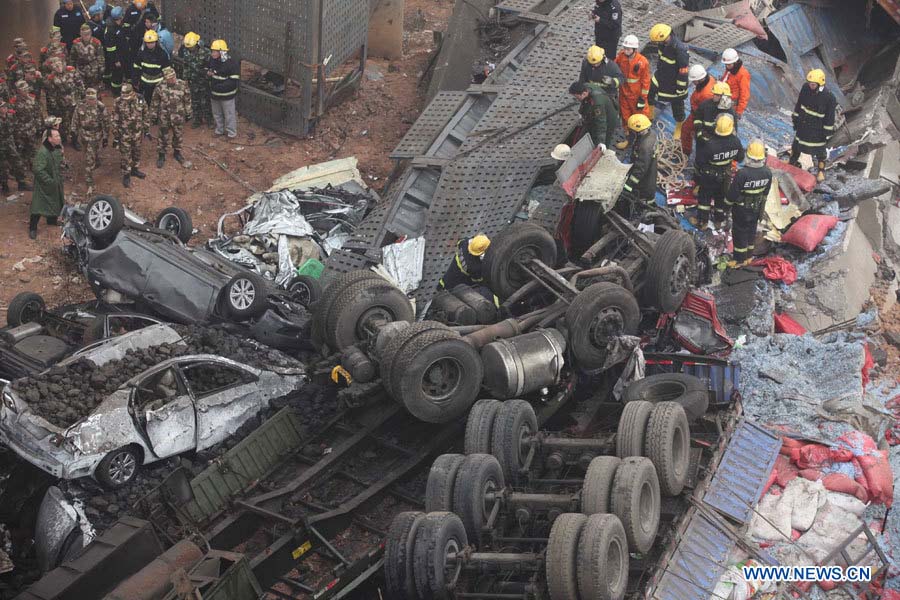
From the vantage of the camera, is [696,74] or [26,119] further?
[26,119]

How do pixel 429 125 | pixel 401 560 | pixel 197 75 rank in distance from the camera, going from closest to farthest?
pixel 401 560 → pixel 429 125 → pixel 197 75

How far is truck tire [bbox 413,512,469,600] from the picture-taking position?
8.59 m

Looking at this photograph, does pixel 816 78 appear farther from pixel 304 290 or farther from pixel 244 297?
pixel 244 297

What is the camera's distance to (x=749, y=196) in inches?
529

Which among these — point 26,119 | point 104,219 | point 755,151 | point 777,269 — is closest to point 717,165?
point 755,151

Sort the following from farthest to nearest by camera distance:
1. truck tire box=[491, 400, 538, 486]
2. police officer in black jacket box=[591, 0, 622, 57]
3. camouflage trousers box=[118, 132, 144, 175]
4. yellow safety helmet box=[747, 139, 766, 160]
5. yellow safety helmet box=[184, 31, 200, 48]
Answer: yellow safety helmet box=[184, 31, 200, 48] < camouflage trousers box=[118, 132, 144, 175] < police officer in black jacket box=[591, 0, 622, 57] < yellow safety helmet box=[747, 139, 766, 160] < truck tire box=[491, 400, 538, 486]

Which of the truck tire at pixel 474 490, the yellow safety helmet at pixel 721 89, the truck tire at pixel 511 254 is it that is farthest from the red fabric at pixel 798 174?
the truck tire at pixel 474 490

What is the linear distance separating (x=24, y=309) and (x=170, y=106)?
15.9ft

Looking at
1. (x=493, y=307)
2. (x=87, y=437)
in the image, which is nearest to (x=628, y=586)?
(x=493, y=307)

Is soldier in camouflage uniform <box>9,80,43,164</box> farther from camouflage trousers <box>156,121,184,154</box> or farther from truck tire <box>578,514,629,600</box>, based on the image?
truck tire <box>578,514,629,600</box>

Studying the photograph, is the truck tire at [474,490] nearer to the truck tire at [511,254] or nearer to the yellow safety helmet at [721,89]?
the truck tire at [511,254]

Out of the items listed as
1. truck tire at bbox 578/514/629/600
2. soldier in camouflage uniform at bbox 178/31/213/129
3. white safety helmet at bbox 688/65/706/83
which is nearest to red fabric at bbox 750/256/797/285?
white safety helmet at bbox 688/65/706/83

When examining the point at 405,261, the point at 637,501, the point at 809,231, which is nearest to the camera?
the point at 637,501

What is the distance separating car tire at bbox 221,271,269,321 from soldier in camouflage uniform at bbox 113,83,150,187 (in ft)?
14.6
